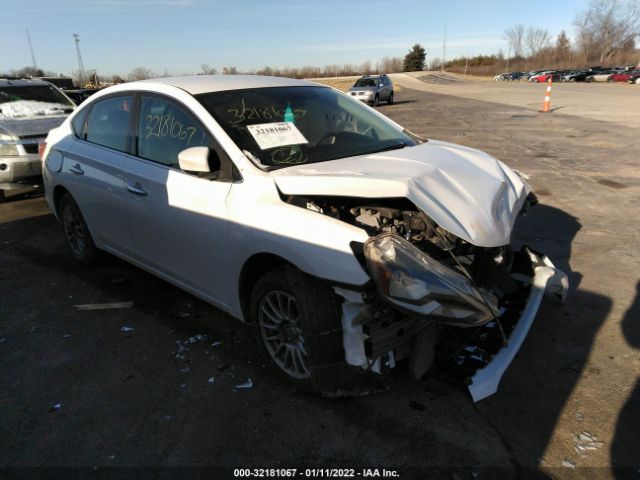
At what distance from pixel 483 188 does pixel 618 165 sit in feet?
25.5

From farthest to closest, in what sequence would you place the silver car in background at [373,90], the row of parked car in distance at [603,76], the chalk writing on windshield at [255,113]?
1. the row of parked car in distance at [603,76]
2. the silver car in background at [373,90]
3. the chalk writing on windshield at [255,113]

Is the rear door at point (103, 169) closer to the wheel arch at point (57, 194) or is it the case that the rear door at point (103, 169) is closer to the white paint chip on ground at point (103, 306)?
the wheel arch at point (57, 194)

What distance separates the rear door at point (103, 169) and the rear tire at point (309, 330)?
177 cm

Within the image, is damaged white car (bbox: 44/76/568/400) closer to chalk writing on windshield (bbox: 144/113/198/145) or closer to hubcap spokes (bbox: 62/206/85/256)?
chalk writing on windshield (bbox: 144/113/198/145)

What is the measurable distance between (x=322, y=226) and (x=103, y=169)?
2470mm

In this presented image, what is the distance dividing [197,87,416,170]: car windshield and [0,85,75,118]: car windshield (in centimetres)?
673

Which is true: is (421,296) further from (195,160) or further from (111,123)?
(111,123)

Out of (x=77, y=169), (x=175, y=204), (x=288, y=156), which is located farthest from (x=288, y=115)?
(x=77, y=169)

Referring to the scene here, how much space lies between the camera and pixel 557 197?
7.12m

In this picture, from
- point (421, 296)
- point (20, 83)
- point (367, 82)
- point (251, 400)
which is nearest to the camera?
point (421, 296)

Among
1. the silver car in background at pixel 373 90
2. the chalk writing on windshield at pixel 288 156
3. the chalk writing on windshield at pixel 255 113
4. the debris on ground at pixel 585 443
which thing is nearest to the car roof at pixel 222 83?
the chalk writing on windshield at pixel 255 113

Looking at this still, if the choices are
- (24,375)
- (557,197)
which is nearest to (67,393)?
(24,375)

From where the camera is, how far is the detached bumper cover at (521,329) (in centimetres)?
249

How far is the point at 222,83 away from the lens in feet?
12.4
